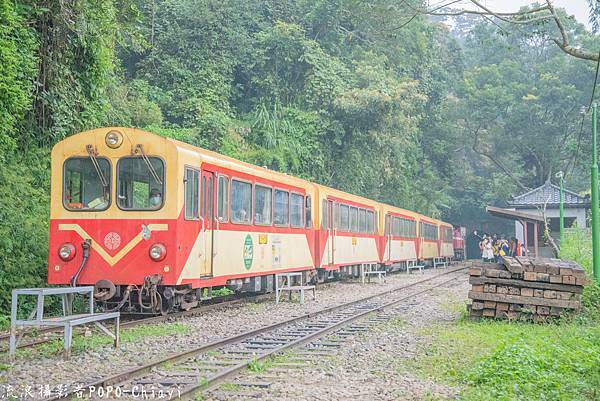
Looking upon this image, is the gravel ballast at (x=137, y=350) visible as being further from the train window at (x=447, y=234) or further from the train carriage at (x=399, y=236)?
the train window at (x=447, y=234)

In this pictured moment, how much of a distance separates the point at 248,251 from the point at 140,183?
3.43m

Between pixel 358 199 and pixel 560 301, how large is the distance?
13390 mm

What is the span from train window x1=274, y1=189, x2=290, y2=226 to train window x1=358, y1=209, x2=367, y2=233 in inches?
317

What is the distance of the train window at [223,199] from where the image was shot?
1273 centimetres

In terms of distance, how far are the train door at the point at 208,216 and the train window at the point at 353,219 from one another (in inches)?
455

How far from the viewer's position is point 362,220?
985 inches

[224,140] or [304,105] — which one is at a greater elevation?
[304,105]

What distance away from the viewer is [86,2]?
1505 centimetres

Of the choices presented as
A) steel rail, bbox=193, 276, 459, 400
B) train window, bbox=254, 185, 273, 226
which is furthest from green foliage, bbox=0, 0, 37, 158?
steel rail, bbox=193, 276, 459, 400

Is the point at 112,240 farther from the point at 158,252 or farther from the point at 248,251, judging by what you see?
the point at 248,251

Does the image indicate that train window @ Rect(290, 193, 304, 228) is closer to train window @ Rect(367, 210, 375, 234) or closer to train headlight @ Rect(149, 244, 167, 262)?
train headlight @ Rect(149, 244, 167, 262)

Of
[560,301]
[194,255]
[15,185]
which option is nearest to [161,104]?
[15,185]

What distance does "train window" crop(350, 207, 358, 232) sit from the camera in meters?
23.7

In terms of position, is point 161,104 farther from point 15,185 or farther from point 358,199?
point 15,185
